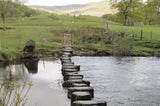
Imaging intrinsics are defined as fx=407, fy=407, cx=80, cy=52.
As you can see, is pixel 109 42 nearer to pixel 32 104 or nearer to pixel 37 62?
pixel 37 62

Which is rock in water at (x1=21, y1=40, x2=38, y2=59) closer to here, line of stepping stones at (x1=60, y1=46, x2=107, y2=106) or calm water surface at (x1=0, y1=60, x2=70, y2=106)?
calm water surface at (x1=0, y1=60, x2=70, y2=106)

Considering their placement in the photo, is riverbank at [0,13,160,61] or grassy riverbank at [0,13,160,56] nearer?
riverbank at [0,13,160,61]

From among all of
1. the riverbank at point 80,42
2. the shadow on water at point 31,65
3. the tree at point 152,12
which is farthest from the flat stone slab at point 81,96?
the tree at point 152,12

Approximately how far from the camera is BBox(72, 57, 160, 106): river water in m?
28.6

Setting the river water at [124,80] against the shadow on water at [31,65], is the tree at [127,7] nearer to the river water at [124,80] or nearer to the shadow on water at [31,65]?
the river water at [124,80]

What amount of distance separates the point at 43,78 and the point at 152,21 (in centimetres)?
12186

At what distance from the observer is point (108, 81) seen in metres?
37.1

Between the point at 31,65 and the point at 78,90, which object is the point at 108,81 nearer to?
the point at 78,90

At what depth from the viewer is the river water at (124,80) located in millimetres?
28562

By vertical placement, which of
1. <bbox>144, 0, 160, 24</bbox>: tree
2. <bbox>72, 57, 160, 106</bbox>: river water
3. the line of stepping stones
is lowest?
<bbox>72, 57, 160, 106</bbox>: river water

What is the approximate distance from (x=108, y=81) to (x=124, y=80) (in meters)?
1.80

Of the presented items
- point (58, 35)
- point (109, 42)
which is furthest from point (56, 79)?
point (58, 35)

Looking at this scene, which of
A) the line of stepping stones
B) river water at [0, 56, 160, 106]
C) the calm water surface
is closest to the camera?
the line of stepping stones

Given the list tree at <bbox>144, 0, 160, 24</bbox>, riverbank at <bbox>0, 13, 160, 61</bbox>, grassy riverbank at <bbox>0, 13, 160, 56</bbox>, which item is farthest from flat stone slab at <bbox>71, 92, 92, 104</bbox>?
tree at <bbox>144, 0, 160, 24</bbox>
